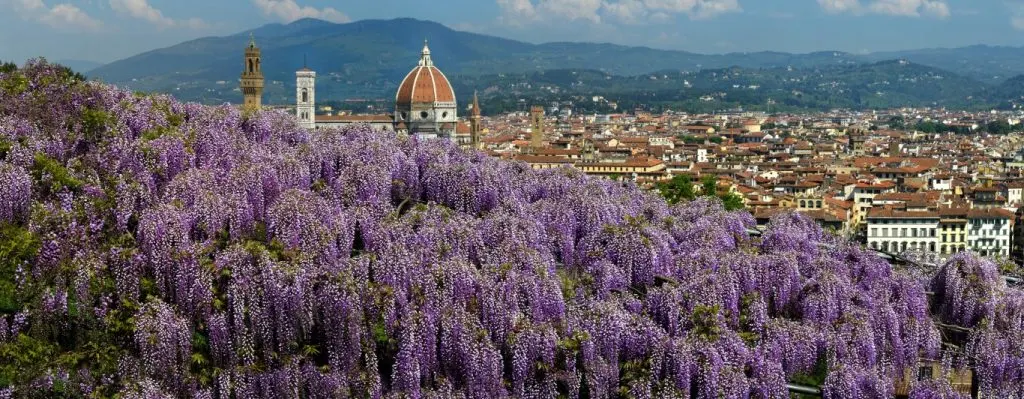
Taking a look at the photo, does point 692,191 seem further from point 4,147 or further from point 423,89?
point 423,89

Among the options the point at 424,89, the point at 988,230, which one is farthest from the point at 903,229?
the point at 424,89

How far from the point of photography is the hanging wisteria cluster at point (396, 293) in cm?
1265

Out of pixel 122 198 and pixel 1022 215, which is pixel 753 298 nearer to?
pixel 122 198

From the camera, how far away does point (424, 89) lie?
11650 cm

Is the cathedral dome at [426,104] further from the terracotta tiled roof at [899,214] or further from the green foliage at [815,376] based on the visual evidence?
the green foliage at [815,376]

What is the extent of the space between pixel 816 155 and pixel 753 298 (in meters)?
102

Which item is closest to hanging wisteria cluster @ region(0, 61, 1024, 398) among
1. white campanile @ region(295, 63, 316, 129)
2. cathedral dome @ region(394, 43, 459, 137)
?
white campanile @ region(295, 63, 316, 129)

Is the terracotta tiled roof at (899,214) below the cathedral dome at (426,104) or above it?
below

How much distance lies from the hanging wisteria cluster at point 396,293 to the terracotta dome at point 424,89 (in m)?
99.7

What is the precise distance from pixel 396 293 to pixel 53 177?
4777mm

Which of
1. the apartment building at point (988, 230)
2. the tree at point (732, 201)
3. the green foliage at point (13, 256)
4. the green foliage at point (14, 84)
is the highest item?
the green foliage at point (14, 84)

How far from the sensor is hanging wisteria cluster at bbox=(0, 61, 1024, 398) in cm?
1265

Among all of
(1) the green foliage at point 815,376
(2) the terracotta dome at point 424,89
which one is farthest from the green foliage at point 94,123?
(2) the terracotta dome at point 424,89

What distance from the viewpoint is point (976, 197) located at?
68.4 meters
